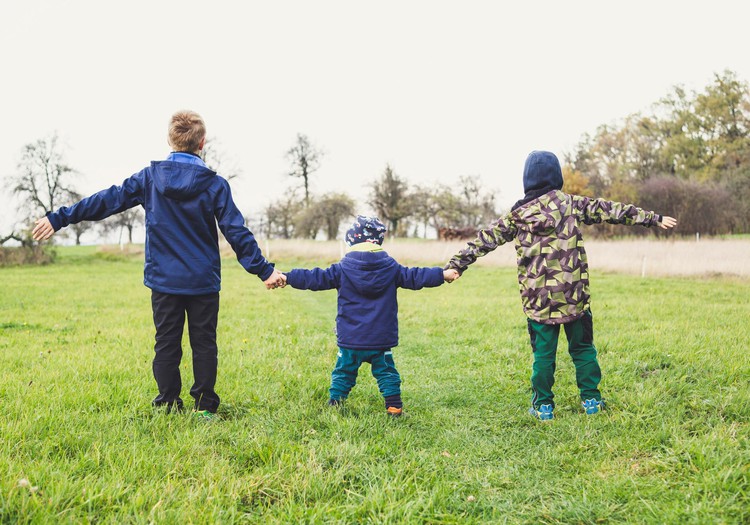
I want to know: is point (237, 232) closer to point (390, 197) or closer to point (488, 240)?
point (488, 240)

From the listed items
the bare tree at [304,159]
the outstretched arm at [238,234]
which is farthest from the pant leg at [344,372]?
the bare tree at [304,159]

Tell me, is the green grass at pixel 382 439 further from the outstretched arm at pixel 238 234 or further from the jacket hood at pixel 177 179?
the jacket hood at pixel 177 179

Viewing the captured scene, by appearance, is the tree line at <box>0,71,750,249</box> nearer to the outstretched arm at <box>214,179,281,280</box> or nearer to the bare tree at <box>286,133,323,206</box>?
the bare tree at <box>286,133,323,206</box>

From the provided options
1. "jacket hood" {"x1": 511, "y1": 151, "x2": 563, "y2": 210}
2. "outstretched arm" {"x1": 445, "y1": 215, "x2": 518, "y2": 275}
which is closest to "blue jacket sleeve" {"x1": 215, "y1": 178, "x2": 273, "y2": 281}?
"outstretched arm" {"x1": 445, "y1": 215, "x2": 518, "y2": 275}

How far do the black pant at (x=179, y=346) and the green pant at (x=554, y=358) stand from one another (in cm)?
250

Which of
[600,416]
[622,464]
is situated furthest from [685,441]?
[600,416]

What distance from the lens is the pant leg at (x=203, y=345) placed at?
393 centimetres

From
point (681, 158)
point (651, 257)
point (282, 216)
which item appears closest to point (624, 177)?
point (681, 158)

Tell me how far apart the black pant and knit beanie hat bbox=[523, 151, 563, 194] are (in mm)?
2646

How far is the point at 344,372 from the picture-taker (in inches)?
166

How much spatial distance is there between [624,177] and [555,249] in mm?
42278

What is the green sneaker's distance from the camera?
12.3 feet

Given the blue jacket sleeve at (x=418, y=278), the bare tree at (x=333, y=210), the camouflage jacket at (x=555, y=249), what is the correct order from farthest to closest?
the bare tree at (x=333, y=210), the blue jacket sleeve at (x=418, y=278), the camouflage jacket at (x=555, y=249)

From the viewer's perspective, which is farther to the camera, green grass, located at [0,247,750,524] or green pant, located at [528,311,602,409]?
green pant, located at [528,311,602,409]
